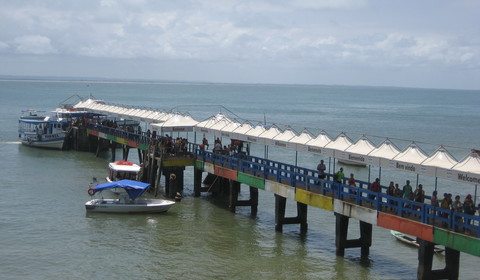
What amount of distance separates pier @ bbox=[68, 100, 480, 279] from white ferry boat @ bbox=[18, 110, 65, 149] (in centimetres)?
1638

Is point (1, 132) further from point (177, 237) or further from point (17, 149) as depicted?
point (177, 237)

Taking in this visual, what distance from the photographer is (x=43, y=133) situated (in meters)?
63.9

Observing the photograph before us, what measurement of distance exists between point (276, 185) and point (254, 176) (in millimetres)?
2090

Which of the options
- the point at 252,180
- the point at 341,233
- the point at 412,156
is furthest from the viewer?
the point at 252,180

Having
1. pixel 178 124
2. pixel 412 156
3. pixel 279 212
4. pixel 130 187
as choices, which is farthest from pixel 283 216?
pixel 178 124

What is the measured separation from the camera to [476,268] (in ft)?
87.9

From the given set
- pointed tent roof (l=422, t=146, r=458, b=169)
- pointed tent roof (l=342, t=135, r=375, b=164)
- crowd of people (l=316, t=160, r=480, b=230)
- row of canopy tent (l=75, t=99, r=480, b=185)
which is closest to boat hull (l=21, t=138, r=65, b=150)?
row of canopy tent (l=75, t=99, r=480, b=185)

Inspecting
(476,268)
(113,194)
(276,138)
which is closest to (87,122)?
(113,194)

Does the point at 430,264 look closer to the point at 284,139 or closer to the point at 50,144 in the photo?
the point at 284,139

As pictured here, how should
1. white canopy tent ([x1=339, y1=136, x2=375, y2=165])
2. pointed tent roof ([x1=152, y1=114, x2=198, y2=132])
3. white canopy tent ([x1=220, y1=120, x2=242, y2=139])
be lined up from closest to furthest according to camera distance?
white canopy tent ([x1=339, y1=136, x2=375, y2=165]) → white canopy tent ([x1=220, y1=120, x2=242, y2=139]) → pointed tent roof ([x1=152, y1=114, x2=198, y2=132])

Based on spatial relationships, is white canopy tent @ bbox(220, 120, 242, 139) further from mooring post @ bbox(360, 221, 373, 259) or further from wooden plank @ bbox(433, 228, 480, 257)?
wooden plank @ bbox(433, 228, 480, 257)

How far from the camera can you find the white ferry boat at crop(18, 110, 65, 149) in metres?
62.1

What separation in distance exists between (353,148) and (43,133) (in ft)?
141

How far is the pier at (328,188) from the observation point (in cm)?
2250
